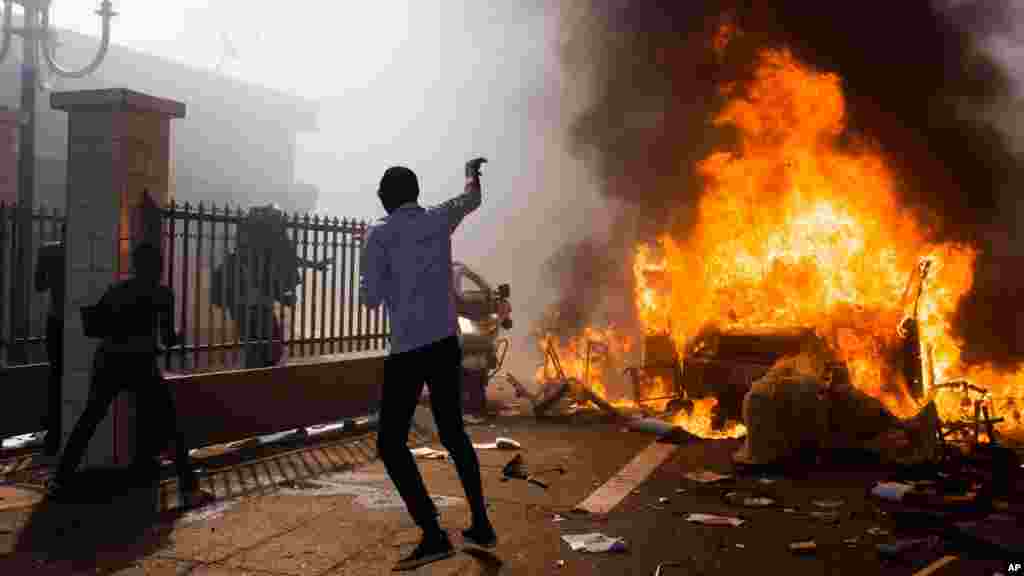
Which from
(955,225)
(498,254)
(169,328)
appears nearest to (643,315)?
(955,225)

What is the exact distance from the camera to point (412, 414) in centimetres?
461

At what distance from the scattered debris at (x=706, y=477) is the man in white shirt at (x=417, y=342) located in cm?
276

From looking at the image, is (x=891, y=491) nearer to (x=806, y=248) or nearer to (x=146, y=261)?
(x=146, y=261)

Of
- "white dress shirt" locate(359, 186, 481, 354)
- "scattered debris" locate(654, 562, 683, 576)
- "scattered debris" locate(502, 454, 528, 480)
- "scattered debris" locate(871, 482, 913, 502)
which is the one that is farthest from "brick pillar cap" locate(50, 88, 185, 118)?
"scattered debris" locate(871, 482, 913, 502)

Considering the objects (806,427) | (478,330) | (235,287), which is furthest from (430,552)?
(478,330)

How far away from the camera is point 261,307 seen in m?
8.95

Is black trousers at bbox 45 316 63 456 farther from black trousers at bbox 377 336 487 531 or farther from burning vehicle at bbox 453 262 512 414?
burning vehicle at bbox 453 262 512 414

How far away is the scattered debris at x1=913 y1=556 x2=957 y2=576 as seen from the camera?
4559 mm

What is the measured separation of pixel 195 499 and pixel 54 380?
7.87ft

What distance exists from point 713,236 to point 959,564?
369 inches

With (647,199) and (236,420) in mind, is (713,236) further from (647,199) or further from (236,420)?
(236,420)

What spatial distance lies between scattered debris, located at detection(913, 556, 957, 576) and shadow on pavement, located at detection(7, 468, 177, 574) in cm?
455

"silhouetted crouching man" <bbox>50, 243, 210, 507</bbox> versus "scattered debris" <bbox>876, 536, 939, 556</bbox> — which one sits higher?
"silhouetted crouching man" <bbox>50, 243, 210, 507</bbox>

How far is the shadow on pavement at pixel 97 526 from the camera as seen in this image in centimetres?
483
